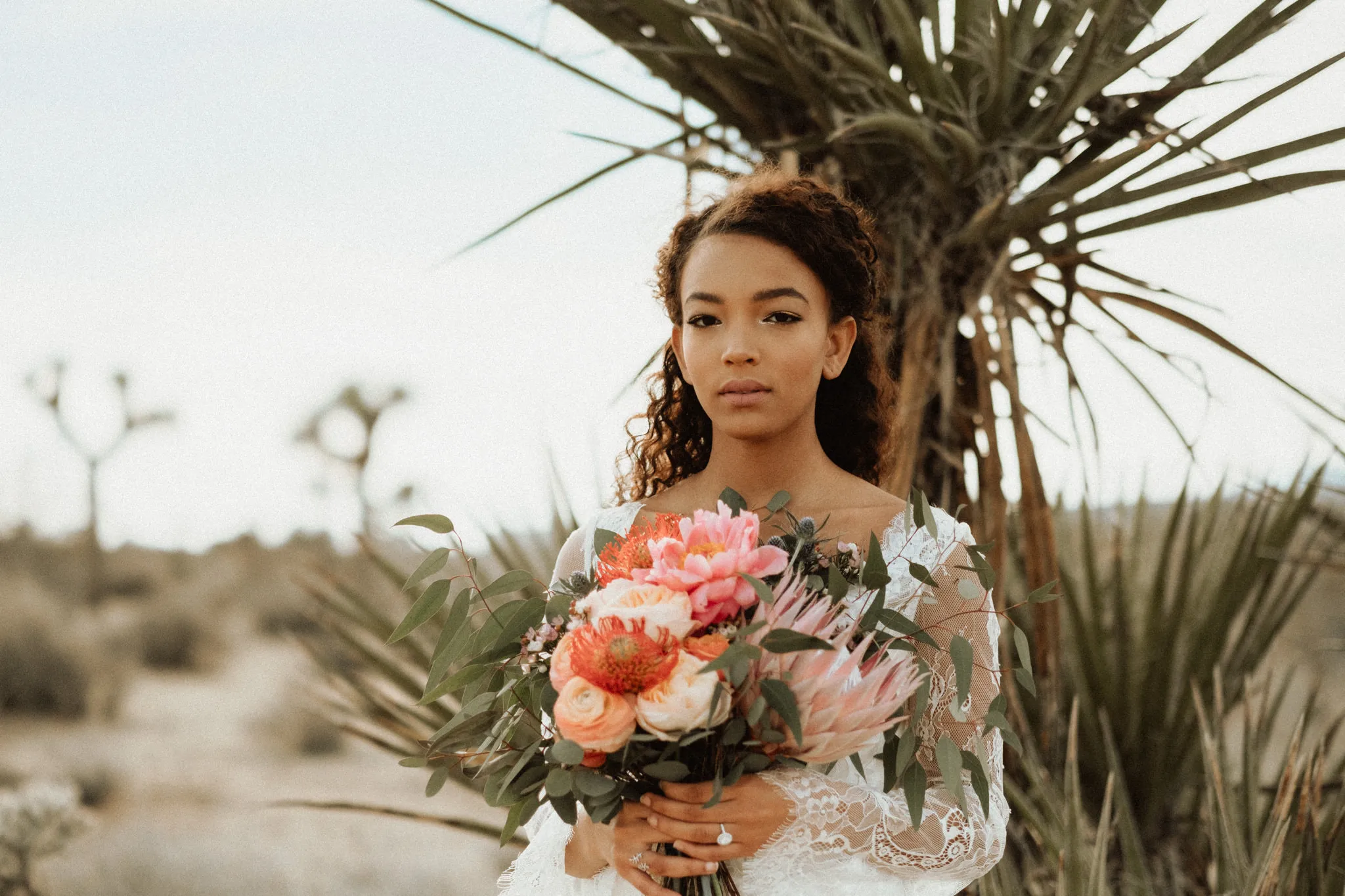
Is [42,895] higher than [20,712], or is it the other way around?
[42,895]

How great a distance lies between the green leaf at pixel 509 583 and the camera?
123 cm

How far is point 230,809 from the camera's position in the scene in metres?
11.7

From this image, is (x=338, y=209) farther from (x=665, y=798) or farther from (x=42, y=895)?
(x=665, y=798)

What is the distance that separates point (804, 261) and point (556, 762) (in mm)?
760

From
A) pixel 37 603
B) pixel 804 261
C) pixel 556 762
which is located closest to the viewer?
pixel 556 762

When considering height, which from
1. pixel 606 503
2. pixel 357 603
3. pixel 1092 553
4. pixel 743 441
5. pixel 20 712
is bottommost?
pixel 20 712

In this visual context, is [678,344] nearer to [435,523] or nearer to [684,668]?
[435,523]

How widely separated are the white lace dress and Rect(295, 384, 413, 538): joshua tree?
18393 millimetres

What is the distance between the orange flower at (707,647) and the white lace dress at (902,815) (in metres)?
0.20

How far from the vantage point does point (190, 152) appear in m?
21.0

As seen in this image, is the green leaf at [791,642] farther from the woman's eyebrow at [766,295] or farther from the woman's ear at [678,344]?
the woman's ear at [678,344]

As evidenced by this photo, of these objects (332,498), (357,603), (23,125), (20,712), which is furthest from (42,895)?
(23,125)

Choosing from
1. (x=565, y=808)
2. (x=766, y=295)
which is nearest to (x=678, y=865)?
(x=565, y=808)

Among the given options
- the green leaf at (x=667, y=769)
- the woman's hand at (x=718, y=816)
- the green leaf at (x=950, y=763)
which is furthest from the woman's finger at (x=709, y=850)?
the green leaf at (x=950, y=763)
